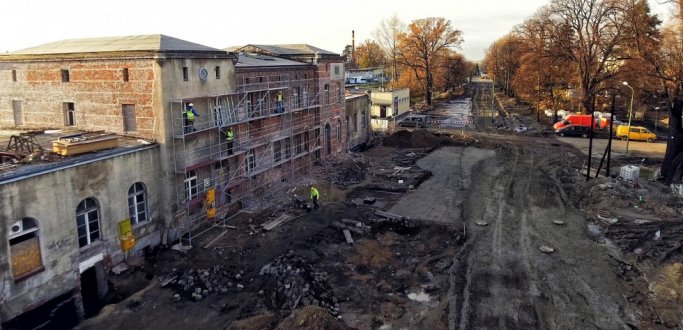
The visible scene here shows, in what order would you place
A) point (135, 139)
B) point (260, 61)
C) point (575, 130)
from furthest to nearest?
1. point (575, 130)
2. point (260, 61)
3. point (135, 139)

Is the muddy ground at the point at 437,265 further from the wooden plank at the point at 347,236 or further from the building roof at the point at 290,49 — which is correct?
the building roof at the point at 290,49

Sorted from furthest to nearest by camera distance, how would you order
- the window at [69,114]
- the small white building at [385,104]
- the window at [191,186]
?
the small white building at [385,104] → the window at [69,114] → the window at [191,186]

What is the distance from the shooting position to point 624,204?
81.3 ft

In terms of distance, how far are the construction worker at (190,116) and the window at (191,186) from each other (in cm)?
190

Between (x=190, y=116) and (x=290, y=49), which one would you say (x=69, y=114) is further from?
(x=290, y=49)

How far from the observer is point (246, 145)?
81.3 ft

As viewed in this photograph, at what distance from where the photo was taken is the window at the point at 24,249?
14.1 m

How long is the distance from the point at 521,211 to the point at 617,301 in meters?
9.26

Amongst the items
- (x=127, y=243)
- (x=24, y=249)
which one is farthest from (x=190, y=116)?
(x=24, y=249)

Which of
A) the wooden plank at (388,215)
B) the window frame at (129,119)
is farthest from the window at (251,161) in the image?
the wooden plank at (388,215)

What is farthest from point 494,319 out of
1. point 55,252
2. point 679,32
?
point 679,32

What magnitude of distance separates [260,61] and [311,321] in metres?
17.5

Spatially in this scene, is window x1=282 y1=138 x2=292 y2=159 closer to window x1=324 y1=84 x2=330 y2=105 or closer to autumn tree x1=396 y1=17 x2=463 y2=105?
window x1=324 y1=84 x2=330 y2=105

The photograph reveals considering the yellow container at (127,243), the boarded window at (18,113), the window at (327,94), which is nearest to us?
the yellow container at (127,243)
